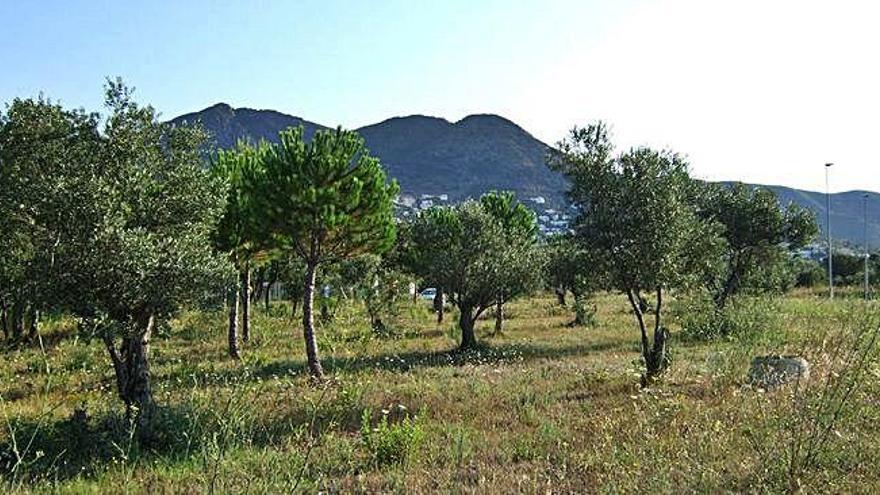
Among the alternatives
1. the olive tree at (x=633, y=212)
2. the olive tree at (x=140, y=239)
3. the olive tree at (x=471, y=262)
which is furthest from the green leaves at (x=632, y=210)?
the olive tree at (x=140, y=239)

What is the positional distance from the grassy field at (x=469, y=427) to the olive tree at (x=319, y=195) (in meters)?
3.87

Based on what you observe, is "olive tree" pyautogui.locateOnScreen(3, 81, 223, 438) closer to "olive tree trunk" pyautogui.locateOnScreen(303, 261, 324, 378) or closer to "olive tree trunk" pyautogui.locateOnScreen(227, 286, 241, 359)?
"olive tree trunk" pyautogui.locateOnScreen(303, 261, 324, 378)

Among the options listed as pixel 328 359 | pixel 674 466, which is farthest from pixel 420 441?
pixel 328 359

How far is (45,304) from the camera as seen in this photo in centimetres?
1131

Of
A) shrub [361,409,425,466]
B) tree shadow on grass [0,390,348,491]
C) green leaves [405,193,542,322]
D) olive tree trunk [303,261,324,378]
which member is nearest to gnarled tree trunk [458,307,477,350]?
green leaves [405,193,542,322]

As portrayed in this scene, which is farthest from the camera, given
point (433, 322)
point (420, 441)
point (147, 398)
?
point (433, 322)

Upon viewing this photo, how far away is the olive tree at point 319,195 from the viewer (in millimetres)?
18078

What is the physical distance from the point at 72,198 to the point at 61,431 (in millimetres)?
3910

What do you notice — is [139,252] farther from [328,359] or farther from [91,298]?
[328,359]

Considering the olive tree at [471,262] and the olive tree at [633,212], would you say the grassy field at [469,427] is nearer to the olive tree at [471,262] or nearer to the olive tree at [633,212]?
the olive tree at [633,212]

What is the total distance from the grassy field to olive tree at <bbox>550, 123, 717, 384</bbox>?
8.20 ft

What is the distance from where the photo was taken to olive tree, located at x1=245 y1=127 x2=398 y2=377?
18.1 m

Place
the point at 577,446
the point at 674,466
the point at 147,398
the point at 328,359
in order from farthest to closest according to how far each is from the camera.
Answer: the point at 328,359 → the point at 147,398 → the point at 577,446 → the point at 674,466

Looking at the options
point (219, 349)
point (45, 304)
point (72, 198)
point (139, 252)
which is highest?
point (72, 198)
